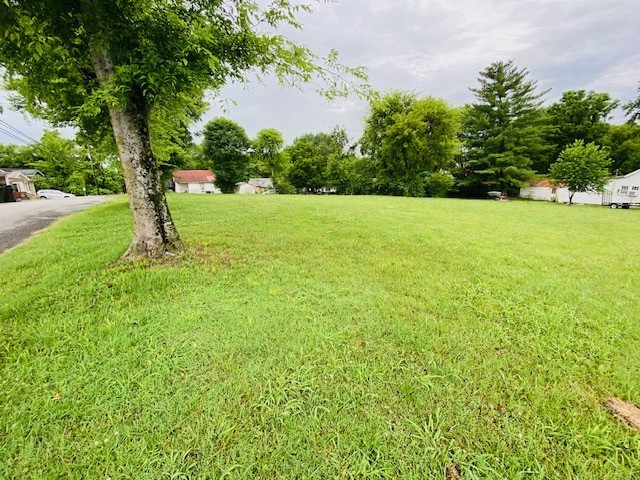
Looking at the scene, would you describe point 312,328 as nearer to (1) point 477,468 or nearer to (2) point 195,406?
(2) point 195,406

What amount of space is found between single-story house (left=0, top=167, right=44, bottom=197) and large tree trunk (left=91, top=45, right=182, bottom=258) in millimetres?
32906

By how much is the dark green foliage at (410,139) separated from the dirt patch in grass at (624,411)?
2522 cm

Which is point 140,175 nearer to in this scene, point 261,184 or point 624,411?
point 624,411

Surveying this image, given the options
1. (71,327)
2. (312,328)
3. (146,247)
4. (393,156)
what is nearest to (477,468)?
(312,328)

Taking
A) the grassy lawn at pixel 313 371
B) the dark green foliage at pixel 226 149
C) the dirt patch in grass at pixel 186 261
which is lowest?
the grassy lawn at pixel 313 371

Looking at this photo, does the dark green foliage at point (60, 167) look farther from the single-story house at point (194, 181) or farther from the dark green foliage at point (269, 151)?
the dark green foliage at point (269, 151)

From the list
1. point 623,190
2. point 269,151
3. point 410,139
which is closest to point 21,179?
point 269,151

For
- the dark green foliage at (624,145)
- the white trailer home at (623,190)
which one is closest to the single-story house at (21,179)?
the white trailer home at (623,190)

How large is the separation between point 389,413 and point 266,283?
7.26 ft

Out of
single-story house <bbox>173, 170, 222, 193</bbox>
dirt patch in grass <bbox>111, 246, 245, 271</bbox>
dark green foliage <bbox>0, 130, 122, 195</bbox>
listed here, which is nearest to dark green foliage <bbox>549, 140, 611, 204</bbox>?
dirt patch in grass <bbox>111, 246, 245, 271</bbox>

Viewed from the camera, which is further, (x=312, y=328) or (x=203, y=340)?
(x=312, y=328)

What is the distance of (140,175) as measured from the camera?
12.3ft

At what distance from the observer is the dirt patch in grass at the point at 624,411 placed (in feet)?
5.19

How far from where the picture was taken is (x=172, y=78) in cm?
298
